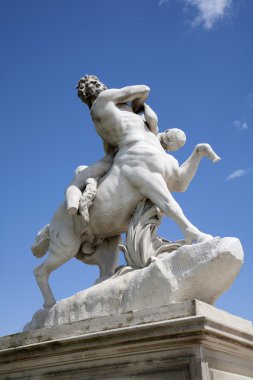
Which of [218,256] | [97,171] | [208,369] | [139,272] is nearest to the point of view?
[208,369]

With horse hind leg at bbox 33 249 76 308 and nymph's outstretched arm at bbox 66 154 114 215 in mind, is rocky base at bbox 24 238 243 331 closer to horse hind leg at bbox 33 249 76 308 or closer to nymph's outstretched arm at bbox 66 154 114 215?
horse hind leg at bbox 33 249 76 308

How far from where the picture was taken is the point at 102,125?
6633 millimetres

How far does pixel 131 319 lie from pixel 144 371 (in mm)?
477

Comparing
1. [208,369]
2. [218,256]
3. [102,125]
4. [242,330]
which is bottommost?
[208,369]

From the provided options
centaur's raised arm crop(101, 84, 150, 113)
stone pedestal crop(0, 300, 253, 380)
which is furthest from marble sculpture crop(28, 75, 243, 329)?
stone pedestal crop(0, 300, 253, 380)

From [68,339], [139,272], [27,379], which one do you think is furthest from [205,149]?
[27,379]

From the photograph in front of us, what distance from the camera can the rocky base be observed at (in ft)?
15.6

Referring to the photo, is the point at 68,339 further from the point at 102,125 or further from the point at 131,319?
the point at 102,125

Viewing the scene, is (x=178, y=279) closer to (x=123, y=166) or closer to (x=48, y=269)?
(x=123, y=166)

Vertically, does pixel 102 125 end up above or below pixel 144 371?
above

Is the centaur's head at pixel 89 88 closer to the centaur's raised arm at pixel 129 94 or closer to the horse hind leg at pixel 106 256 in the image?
the centaur's raised arm at pixel 129 94

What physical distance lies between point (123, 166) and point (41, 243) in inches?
61.9

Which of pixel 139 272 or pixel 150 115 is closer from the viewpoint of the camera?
pixel 139 272

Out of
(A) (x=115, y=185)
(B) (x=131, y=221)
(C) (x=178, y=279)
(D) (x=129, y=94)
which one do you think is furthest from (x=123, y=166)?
(C) (x=178, y=279)
